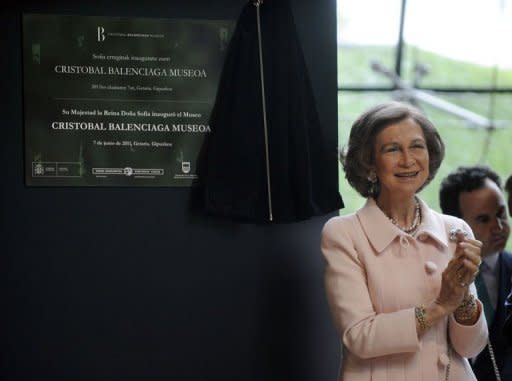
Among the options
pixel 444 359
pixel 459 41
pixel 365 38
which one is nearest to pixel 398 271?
pixel 444 359

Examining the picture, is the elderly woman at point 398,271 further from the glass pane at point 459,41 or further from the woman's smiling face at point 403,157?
the glass pane at point 459,41

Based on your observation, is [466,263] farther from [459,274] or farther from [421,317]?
[421,317]

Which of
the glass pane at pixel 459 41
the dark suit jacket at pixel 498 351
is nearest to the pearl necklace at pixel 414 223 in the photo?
the dark suit jacket at pixel 498 351

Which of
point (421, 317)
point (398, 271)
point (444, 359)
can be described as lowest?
point (444, 359)

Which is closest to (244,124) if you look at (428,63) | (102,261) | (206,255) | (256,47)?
(256,47)

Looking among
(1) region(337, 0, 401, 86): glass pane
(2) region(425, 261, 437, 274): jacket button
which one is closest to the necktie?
(2) region(425, 261, 437, 274): jacket button

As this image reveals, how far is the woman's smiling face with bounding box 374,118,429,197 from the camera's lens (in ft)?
9.41

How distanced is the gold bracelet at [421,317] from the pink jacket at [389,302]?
0.05ft

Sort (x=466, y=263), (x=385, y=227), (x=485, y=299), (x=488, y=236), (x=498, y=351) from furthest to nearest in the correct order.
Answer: (x=488, y=236)
(x=485, y=299)
(x=498, y=351)
(x=385, y=227)
(x=466, y=263)

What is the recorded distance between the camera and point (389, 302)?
279 cm

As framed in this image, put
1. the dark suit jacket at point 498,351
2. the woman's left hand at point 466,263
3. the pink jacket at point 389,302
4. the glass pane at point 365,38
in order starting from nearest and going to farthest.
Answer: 1. the woman's left hand at point 466,263
2. the pink jacket at point 389,302
3. the dark suit jacket at point 498,351
4. the glass pane at point 365,38

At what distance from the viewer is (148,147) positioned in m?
3.38

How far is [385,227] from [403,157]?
0.23m

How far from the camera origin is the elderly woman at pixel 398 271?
2705mm
